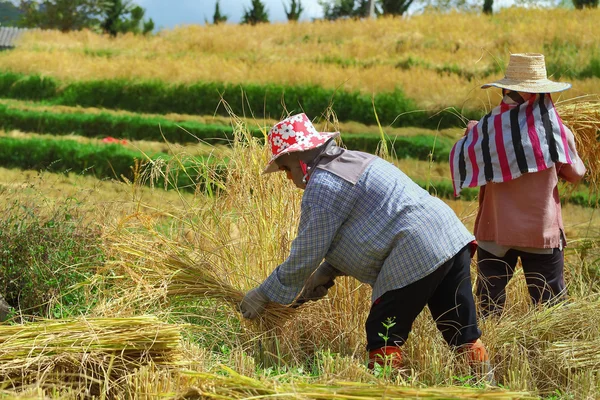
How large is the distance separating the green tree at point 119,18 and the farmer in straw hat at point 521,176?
35458 millimetres

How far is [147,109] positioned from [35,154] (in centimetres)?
607

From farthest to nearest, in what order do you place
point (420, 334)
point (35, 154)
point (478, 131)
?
point (35, 154) → point (478, 131) → point (420, 334)

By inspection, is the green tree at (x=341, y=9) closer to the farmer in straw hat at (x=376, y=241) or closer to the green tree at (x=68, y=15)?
the green tree at (x=68, y=15)

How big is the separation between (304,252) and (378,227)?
295mm

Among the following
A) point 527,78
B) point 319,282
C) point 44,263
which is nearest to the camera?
point 319,282

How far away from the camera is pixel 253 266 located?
13.9 ft

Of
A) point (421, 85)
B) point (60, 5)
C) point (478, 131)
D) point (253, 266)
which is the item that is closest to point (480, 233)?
point (478, 131)

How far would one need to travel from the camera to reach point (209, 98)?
61.3 ft

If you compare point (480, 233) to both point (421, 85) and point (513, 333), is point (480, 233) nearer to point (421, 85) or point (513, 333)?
point (513, 333)

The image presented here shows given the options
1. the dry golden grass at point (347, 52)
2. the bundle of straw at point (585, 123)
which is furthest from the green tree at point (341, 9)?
the bundle of straw at point (585, 123)

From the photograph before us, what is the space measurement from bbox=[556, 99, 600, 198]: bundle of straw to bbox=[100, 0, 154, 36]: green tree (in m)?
34.9

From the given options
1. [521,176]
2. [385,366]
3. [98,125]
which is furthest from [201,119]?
[385,366]

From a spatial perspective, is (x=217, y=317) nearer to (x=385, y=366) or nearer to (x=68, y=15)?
(x=385, y=366)

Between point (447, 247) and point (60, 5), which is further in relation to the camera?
point (60, 5)
